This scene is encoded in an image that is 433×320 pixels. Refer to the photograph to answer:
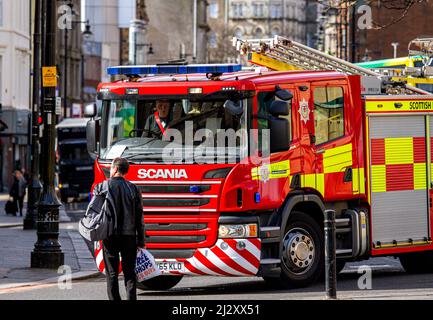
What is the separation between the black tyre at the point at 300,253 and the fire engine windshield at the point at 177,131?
1.43m

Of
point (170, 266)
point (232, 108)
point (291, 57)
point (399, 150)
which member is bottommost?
point (170, 266)

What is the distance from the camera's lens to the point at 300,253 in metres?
18.3

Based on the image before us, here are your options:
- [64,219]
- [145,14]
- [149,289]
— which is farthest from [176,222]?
[145,14]

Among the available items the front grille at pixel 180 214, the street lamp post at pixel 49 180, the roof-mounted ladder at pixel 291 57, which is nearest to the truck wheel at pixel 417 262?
the roof-mounted ladder at pixel 291 57

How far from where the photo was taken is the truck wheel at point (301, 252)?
18125mm

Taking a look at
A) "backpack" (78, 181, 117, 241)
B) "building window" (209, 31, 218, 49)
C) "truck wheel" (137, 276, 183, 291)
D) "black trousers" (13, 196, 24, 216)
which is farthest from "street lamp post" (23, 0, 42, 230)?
"building window" (209, 31, 218, 49)

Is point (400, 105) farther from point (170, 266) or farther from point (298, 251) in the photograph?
point (170, 266)

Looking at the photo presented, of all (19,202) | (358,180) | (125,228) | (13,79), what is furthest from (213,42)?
(125,228)

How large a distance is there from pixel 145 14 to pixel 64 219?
84410 mm

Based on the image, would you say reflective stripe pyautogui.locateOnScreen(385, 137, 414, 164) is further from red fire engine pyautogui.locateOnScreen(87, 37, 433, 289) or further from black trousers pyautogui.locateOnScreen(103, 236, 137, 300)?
black trousers pyautogui.locateOnScreen(103, 236, 137, 300)

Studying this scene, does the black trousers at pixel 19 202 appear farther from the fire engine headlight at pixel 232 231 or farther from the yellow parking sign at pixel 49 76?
the fire engine headlight at pixel 232 231

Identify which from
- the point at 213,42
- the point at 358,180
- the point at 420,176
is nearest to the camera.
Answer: the point at 358,180

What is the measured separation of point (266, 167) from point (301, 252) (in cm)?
137
